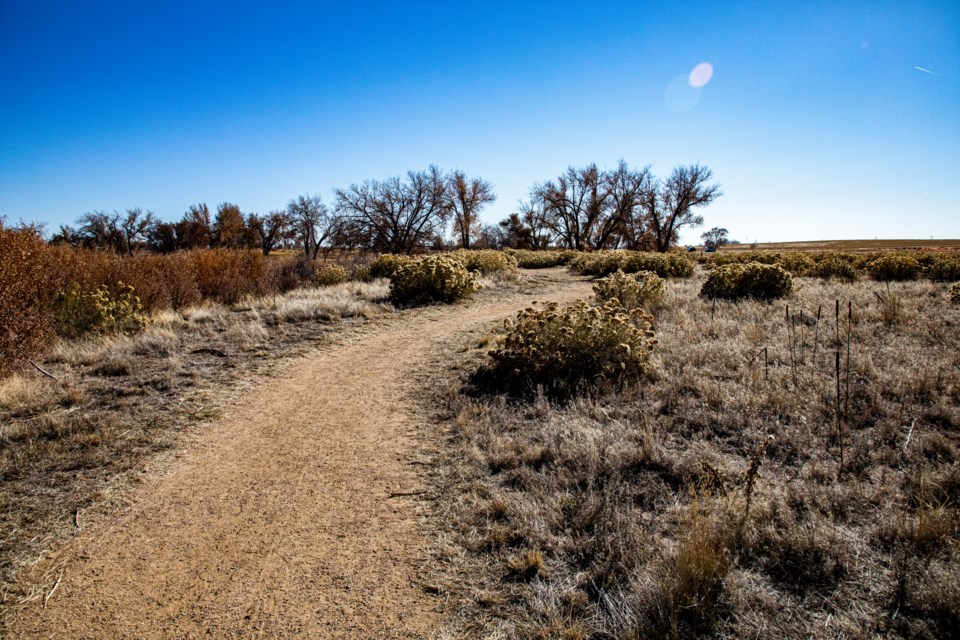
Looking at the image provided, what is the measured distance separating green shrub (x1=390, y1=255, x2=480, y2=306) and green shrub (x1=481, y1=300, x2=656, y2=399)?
6.34 m

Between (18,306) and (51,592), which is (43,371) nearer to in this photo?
(18,306)

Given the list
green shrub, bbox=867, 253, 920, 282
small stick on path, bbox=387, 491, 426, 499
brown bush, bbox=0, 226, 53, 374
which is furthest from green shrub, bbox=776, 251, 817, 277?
brown bush, bbox=0, 226, 53, 374

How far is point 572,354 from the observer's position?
5.73 m

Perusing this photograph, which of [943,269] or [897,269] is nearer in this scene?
[943,269]

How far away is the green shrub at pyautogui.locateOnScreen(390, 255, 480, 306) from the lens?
39.4 feet

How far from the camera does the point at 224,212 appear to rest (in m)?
39.1

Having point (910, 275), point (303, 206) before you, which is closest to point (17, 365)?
point (910, 275)

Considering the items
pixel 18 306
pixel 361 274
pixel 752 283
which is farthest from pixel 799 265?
pixel 18 306

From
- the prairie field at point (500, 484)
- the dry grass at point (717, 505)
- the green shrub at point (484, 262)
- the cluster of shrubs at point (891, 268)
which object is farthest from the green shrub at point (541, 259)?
the dry grass at point (717, 505)

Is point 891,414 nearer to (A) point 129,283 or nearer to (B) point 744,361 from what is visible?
(B) point 744,361

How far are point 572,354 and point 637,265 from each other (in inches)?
613

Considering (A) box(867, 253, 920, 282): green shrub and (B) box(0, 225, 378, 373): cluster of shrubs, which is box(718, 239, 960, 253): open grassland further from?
(B) box(0, 225, 378, 373): cluster of shrubs

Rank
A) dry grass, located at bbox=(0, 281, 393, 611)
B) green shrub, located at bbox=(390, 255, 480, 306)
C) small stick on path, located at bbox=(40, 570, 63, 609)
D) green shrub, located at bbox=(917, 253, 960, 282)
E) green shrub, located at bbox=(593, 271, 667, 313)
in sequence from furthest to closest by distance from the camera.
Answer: green shrub, located at bbox=(917, 253, 960, 282) < green shrub, located at bbox=(390, 255, 480, 306) < green shrub, located at bbox=(593, 271, 667, 313) < dry grass, located at bbox=(0, 281, 393, 611) < small stick on path, located at bbox=(40, 570, 63, 609)

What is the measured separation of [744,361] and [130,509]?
6.62 m
